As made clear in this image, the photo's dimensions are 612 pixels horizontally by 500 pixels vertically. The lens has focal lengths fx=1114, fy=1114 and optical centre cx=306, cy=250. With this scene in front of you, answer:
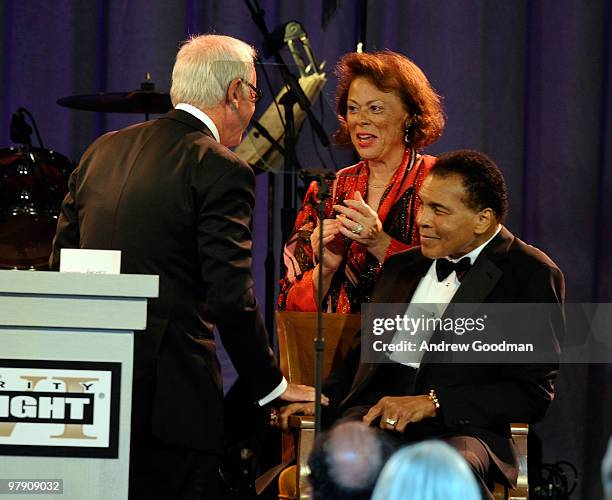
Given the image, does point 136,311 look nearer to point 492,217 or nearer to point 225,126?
point 225,126

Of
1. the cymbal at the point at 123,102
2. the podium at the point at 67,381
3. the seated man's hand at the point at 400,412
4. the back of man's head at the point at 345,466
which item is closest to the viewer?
the back of man's head at the point at 345,466

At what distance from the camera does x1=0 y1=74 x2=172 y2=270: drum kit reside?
4.46 m

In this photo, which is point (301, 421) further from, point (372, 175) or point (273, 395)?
point (372, 175)

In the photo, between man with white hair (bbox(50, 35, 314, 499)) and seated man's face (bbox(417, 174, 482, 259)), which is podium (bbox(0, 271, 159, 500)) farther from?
seated man's face (bbox(417, 174, 482, 259))

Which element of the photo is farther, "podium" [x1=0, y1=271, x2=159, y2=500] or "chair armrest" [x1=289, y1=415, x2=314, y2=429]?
"chair armrest" [x1=289, y1=415, x2=314, y2=429]

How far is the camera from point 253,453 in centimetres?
421

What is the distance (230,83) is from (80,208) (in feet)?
1.70

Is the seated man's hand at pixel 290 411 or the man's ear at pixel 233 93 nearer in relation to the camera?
the man's ear at pixel 233 93

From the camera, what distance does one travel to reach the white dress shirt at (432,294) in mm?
3314

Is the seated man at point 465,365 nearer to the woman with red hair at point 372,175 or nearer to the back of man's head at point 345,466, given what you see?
the woman with red hair at point 372,175

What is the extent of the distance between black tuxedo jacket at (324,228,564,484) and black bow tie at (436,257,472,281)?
37 mm

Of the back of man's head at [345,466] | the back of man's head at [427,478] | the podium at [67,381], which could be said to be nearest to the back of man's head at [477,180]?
the back of man's head at [345,466]

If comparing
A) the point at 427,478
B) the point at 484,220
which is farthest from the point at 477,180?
the point at 427,478

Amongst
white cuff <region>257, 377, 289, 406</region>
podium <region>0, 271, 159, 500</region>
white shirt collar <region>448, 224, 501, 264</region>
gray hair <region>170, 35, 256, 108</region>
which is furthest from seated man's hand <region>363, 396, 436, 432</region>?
podium <region>0, 271, 159, 500</region>
